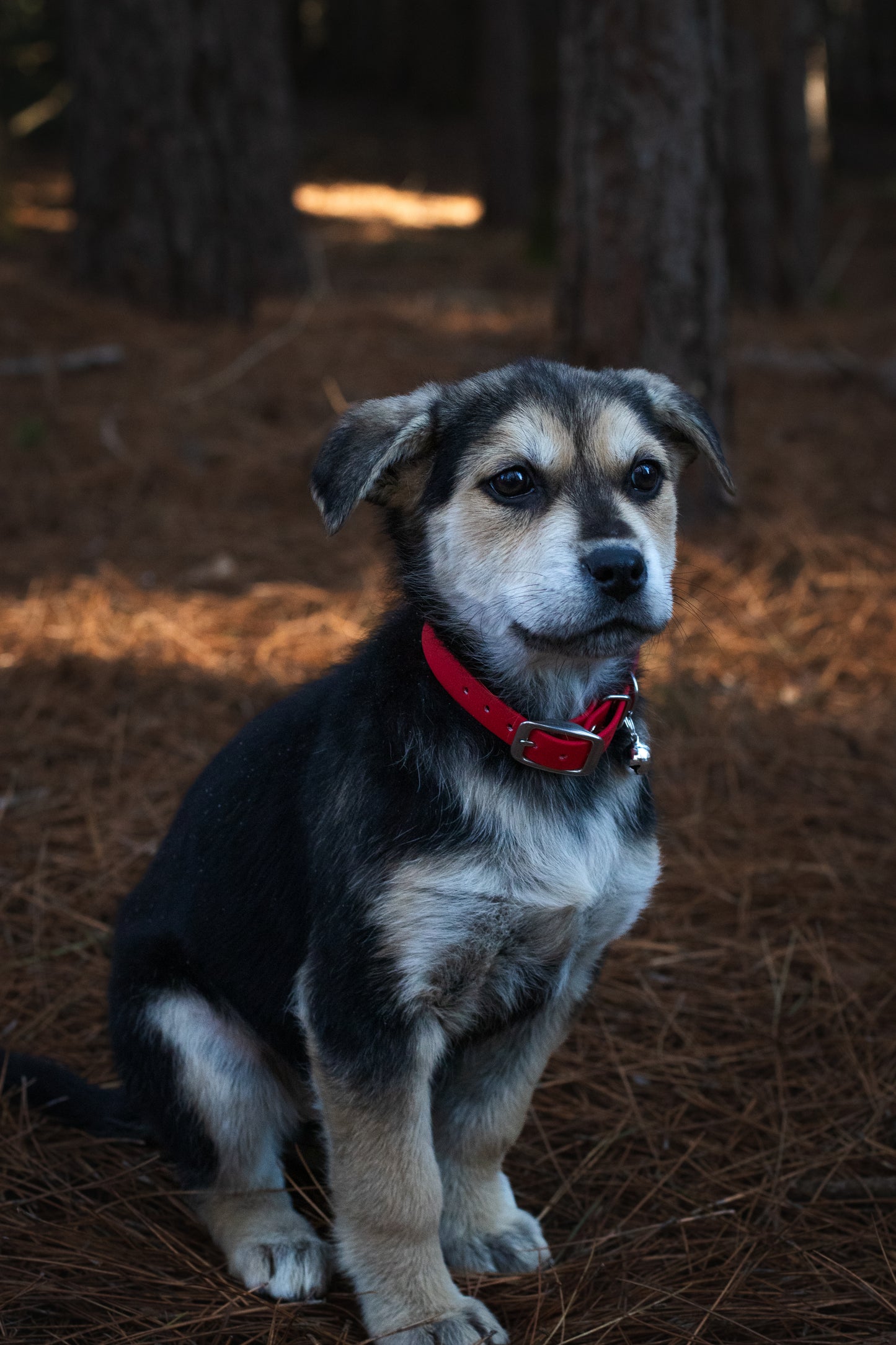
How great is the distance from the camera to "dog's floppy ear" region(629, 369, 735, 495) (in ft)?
10.4

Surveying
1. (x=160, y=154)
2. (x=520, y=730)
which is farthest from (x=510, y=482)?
(x=160, y=154)

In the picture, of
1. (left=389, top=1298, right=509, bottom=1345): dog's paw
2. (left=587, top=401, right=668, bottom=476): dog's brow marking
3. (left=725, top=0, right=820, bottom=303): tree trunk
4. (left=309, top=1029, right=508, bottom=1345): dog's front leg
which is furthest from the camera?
(left=725, top=0, right=820, bottom=303): tree trunk

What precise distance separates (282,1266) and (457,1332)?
47 cm

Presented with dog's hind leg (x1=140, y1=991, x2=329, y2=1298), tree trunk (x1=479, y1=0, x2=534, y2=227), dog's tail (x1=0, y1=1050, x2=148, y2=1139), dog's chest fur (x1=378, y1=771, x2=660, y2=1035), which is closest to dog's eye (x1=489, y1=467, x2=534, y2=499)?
dog's chest fur (x1=378, y1=771, x2=660, y2=1035)

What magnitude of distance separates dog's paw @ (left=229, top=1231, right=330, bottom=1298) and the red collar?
1.36m

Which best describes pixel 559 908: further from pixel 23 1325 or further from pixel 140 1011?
pixel 23 1325

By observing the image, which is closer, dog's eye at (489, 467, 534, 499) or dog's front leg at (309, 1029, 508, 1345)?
dog's front leg at (309, 1029, 508, 1345)

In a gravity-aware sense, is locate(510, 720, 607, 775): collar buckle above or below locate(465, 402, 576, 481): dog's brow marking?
below

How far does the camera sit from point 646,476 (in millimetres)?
2998

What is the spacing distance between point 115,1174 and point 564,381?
2.38m

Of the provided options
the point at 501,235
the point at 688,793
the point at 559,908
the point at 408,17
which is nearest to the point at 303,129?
the point at 408,17

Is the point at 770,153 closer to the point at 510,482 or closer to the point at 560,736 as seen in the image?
the point at 510,482

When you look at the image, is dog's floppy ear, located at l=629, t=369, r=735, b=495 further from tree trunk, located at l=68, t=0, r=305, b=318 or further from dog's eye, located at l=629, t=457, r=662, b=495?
tree trunk, located at l=68, t=0, r=305, b=318

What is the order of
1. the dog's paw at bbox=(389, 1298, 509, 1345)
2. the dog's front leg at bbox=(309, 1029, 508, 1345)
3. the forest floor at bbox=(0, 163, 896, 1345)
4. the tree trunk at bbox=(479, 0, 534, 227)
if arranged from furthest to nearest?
the tree trunk at bbox=(479, 0, 534, 227), the forest floor at bbox=(0, 163, 896, 1345), the dog's paw at bbox=(389, 1298, 509, 1345), the dog's front leg at bbox=(309, 1029, 508, 1345)
